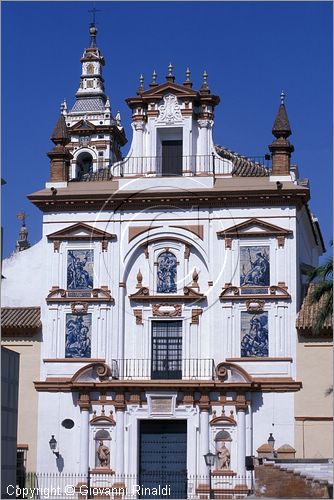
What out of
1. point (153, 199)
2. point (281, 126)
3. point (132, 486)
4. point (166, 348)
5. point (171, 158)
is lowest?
point (132, 486)

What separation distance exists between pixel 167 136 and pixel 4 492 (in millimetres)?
17730

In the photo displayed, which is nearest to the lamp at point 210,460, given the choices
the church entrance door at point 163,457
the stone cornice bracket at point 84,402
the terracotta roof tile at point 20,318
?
the church entrance door at point 163,457

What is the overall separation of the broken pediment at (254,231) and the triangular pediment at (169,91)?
5498mm

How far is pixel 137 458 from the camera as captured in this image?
144ft

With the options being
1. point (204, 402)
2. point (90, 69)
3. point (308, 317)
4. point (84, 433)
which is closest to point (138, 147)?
point (308, 317)

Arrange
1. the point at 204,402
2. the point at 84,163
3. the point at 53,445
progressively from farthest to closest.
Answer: the point at 84,163, the point at 53,445, the point at 204,402

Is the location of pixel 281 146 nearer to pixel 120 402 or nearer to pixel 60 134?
pixel 60 134

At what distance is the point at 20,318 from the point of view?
1818 inches

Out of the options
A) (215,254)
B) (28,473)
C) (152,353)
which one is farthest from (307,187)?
(28,473)

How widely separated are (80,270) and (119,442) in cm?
689

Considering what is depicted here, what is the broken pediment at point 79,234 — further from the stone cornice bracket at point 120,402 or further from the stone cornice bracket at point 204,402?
the stone cornice bracket at point 204,402

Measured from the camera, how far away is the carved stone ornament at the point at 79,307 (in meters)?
45.8

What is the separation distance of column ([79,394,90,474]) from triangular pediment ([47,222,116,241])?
6.17 meters

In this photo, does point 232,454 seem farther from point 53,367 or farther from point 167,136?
point 167,136
